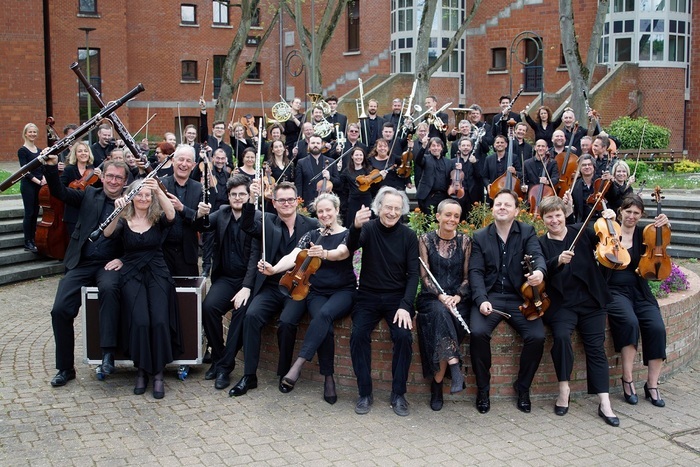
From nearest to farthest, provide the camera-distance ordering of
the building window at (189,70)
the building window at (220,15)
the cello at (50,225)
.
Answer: the cello at (50,225) → the building window at (189,70) → the building window at (220,15)

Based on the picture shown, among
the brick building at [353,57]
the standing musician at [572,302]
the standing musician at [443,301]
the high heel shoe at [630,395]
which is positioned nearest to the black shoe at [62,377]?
the standing musician at [443,301]

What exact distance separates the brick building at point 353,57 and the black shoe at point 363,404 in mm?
17088

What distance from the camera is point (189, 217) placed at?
7.51 metres

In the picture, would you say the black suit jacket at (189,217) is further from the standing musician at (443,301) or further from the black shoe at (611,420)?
the black shoe at (611,420)

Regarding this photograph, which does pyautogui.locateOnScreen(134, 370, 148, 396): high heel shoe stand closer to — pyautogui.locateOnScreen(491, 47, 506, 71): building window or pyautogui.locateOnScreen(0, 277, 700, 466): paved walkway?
pyautogui.locateOnScreen(0, 277, 700, 466): paved walkway

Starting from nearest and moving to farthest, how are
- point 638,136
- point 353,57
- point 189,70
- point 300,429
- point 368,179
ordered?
point 300,429, point 368,179, point 638,136, point 353,57, point 189,70

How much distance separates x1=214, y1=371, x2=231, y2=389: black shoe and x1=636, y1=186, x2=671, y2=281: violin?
3525 millimetres

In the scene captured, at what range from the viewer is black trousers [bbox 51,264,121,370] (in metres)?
6.94

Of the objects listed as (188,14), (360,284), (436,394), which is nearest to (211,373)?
(360,284)

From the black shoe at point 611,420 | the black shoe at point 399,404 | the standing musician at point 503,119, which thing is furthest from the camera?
the standing musician at point 503,119

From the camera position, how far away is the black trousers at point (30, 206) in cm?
1177

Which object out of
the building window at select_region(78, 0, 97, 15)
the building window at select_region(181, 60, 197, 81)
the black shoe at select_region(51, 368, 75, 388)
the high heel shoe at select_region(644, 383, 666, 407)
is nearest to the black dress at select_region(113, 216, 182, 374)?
the black shoe at select_region(51, 368, 75, 388)

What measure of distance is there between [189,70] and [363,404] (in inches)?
1297

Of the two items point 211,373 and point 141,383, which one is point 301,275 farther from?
point 141,383
